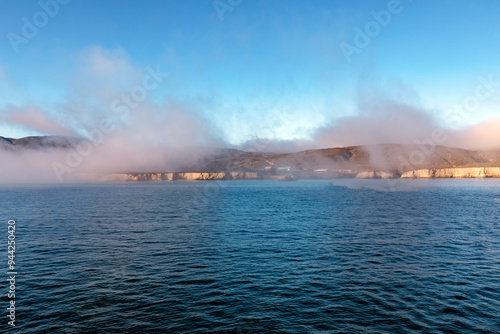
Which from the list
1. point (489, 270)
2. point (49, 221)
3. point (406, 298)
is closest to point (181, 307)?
point (406, 298)

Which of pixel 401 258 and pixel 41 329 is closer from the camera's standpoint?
pixel 41 329

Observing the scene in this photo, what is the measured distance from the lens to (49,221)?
59.8 m

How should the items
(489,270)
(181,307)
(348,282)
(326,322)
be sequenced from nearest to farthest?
(326,322) < (181,307) < (348,282) < (489,270)

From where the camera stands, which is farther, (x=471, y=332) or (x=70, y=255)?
(x=70, y=255)

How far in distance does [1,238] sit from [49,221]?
16474 mm

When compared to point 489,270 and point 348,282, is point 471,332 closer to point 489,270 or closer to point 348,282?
point 348,282

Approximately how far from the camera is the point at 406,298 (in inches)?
891

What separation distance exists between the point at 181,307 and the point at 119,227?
36615mm

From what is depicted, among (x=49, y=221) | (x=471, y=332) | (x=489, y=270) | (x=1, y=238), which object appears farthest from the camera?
(x=49, y=221)

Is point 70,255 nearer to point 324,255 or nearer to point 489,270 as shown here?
point 324,255

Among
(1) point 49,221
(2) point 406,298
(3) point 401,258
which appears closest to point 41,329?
(2) point 406,298

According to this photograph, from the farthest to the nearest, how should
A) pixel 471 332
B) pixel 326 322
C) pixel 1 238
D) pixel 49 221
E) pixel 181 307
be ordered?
pixel 49 221 < pixel 1 238 < pixel 181 307 < pixel 326 322 < pixel 471 332

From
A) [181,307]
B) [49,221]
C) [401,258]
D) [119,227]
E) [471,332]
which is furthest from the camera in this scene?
[49,221]

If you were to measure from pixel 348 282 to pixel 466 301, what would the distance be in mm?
8415
